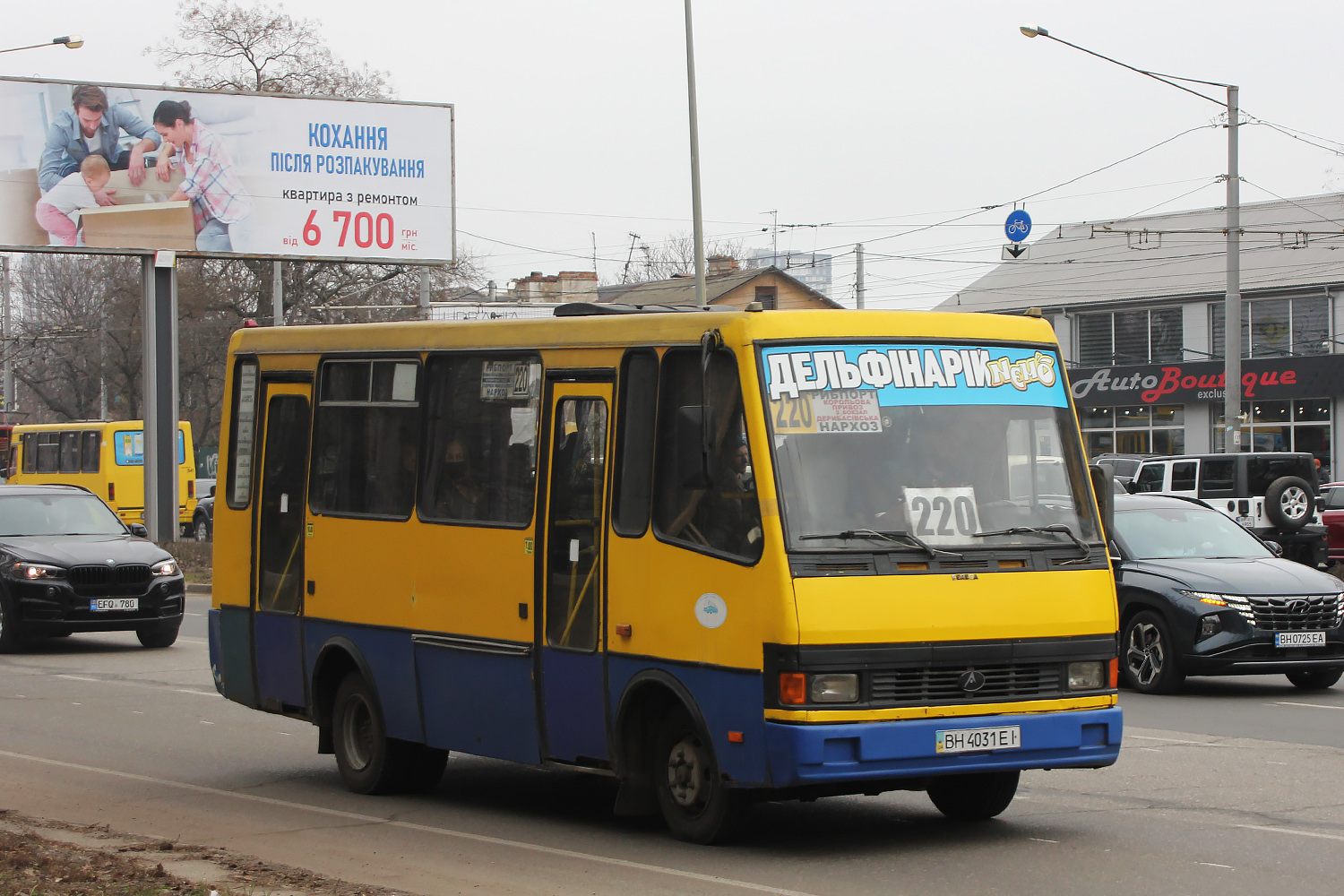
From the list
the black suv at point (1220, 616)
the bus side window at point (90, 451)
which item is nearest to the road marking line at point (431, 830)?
the black suv at point (1220, 616)

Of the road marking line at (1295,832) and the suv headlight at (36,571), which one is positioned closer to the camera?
the road marking line at (1295,832)

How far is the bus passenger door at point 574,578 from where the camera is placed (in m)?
8.55

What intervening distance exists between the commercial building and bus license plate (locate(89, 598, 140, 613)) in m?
32.5

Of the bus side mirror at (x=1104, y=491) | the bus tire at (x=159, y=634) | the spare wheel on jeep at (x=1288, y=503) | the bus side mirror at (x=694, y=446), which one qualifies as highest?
the bus side mirror at (x=694, y=446)

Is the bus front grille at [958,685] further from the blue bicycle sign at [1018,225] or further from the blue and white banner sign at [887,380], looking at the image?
the blue bicycle sign at [1018,225]

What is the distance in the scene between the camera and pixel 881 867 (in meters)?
7.69

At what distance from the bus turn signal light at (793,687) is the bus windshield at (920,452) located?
546 millimetres

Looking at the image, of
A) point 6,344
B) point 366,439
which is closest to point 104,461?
point 6,344

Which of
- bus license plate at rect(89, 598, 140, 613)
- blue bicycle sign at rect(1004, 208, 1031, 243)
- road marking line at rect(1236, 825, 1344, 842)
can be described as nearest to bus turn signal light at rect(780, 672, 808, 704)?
road marking line at rect(1236, 825, 1344, 842)

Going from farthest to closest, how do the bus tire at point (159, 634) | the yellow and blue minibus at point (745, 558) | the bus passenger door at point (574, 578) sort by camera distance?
the bus tire at point (159, 634) → the bus passenger door at point (574, 578) → the yellow and blue minibus at point (745, 558)

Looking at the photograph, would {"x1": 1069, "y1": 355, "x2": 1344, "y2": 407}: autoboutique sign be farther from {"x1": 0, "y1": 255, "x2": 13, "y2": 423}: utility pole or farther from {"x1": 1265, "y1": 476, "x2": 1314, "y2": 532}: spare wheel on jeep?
{"x1": 0, "y1": 255, "x2": 13, "y2": 423}: utility pole

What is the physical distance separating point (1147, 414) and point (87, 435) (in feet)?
98.4

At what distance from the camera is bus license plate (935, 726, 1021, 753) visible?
7.64 m

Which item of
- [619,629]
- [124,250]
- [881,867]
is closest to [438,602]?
[619,629]
